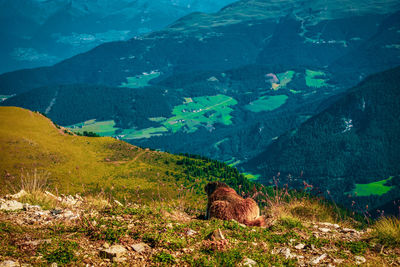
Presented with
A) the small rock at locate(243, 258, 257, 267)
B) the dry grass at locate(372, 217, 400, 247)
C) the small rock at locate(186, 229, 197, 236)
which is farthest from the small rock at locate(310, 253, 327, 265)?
the small rock at locate(186, 229, 197, 236)

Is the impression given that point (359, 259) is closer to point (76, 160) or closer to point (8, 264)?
point (8, 264)

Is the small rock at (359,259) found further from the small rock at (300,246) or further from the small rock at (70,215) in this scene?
the small rock at (70,215)

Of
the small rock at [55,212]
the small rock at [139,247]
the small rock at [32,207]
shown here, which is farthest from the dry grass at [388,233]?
the small rock at [32,207]

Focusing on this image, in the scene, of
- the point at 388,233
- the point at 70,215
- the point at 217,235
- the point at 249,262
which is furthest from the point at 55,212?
the point at 388,233

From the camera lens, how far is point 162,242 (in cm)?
870

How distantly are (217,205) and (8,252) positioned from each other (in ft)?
23.2

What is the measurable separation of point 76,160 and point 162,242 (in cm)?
4879

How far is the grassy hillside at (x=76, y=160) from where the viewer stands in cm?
4434

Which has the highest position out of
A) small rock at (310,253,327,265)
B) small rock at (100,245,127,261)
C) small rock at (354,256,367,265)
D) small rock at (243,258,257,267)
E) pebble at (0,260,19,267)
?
pebble at (0,260,19,267)

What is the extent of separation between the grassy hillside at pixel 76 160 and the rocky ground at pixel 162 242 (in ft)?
92.6

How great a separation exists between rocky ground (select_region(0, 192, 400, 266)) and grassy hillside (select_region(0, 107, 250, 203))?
1111 inches

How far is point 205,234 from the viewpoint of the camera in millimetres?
9727

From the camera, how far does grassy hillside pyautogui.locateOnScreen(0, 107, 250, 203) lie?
44.3 meters

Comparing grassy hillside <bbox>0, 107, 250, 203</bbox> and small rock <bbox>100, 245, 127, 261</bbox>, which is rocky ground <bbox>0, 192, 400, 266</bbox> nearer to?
small rock <bbox>100, 245, 127, 261</bbox>
